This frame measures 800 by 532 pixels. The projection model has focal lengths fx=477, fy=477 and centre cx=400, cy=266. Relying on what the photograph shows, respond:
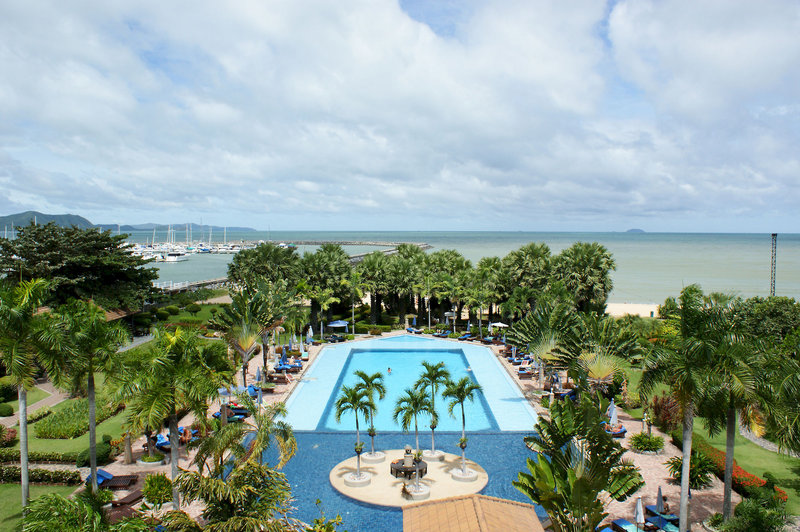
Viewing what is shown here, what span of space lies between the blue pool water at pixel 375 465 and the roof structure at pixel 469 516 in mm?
3573

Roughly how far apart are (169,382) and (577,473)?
10.6 m

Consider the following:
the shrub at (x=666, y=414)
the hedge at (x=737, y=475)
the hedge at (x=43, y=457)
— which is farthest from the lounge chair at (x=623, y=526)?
the hedge at (x=43, y=457)

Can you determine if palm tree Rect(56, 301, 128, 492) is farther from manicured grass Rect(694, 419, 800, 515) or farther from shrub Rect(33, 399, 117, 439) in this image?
manicured grass Rect(694, 419, 800, 515)

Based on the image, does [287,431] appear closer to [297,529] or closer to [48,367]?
[297,529]

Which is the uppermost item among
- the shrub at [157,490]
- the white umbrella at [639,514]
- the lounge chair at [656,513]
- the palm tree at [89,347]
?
the palm tree at [89,347]

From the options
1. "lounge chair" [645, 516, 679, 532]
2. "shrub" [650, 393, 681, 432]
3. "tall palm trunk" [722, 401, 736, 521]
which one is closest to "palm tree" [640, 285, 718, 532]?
"lounge chair" [645, 516, 679, 532]

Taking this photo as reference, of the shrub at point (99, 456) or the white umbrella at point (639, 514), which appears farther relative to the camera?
the shrub at point (99, 456)

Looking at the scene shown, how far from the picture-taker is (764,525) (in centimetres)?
1155

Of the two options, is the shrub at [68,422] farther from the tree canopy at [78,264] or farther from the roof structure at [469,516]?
the roof structure at [469,516]

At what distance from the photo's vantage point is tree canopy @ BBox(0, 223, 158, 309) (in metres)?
31.7

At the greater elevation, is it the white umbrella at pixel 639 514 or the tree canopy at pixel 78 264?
the tree canopy at pixel 78 264

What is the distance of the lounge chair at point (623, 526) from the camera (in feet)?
40.6

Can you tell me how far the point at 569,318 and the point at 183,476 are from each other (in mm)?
19204

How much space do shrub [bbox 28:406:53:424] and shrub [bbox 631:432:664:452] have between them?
25.0 metres
